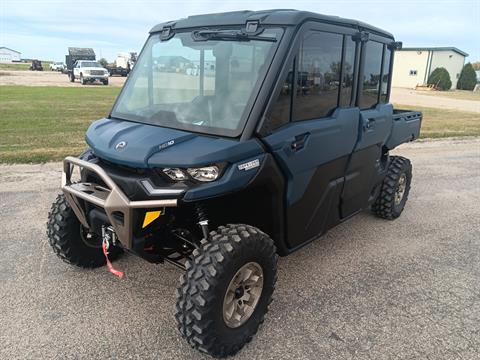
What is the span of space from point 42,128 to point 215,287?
961 cm

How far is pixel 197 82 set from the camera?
3.39m

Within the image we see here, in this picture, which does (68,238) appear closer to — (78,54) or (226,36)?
(226,36)

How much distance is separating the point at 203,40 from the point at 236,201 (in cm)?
126

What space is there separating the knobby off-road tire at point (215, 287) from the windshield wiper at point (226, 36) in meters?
1.34

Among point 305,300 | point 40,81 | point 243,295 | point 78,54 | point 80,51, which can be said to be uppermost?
point 80,51

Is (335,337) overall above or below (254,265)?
below

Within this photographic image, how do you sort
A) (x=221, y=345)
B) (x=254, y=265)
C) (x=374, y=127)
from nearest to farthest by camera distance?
(x=221, y=345), (x=254, y=265), (x=374, y=127)

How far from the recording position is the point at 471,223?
5.56 meters

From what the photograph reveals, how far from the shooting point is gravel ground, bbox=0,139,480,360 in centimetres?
296

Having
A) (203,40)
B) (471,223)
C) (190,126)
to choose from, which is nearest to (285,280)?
(190,126)

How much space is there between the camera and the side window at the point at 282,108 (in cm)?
304

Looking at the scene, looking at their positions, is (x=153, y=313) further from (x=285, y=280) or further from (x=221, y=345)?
(x=285, y=280)

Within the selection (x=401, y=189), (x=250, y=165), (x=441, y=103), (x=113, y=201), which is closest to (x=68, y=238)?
(x=113, y=201)

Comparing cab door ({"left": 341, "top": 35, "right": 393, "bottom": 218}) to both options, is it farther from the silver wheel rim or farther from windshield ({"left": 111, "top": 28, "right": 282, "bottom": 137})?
windshield ({"left": 111, "top": 28, "right": 282, "bottom": 137})
